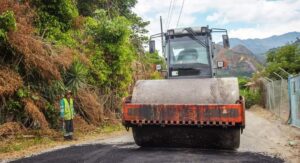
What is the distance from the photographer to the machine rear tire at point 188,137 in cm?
905

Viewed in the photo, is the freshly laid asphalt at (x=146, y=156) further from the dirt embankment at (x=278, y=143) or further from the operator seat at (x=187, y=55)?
the operator seat at (x=187, y=55)

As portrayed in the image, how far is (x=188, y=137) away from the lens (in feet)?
30.9

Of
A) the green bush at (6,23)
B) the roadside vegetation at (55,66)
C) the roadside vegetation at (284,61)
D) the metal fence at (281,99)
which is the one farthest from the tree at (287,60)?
the green bush at (6,23)

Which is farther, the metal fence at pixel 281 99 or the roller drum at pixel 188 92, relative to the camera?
the metal fence at pixel 281 99

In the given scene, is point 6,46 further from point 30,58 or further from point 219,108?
point 219,108

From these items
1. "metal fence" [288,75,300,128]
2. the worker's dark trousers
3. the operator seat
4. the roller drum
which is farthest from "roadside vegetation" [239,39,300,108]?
the roller drum

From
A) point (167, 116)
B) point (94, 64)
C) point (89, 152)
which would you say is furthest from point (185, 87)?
point (94, 64)

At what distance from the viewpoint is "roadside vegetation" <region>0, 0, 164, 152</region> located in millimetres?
13477

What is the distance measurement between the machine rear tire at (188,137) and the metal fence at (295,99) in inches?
270

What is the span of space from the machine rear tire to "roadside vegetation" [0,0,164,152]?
4431mm

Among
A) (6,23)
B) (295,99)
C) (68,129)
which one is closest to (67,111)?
(68,129)

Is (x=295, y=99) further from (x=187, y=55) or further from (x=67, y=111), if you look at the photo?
(x=67, y=111)

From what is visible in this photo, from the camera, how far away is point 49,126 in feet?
47.6

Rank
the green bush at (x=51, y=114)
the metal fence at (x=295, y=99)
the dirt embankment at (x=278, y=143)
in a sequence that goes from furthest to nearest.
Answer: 1. the metal fence at (x=295, y=99)
2. the green bush at (x=51, y=114)
3. the dirt embankment at (x=278, y=143)
